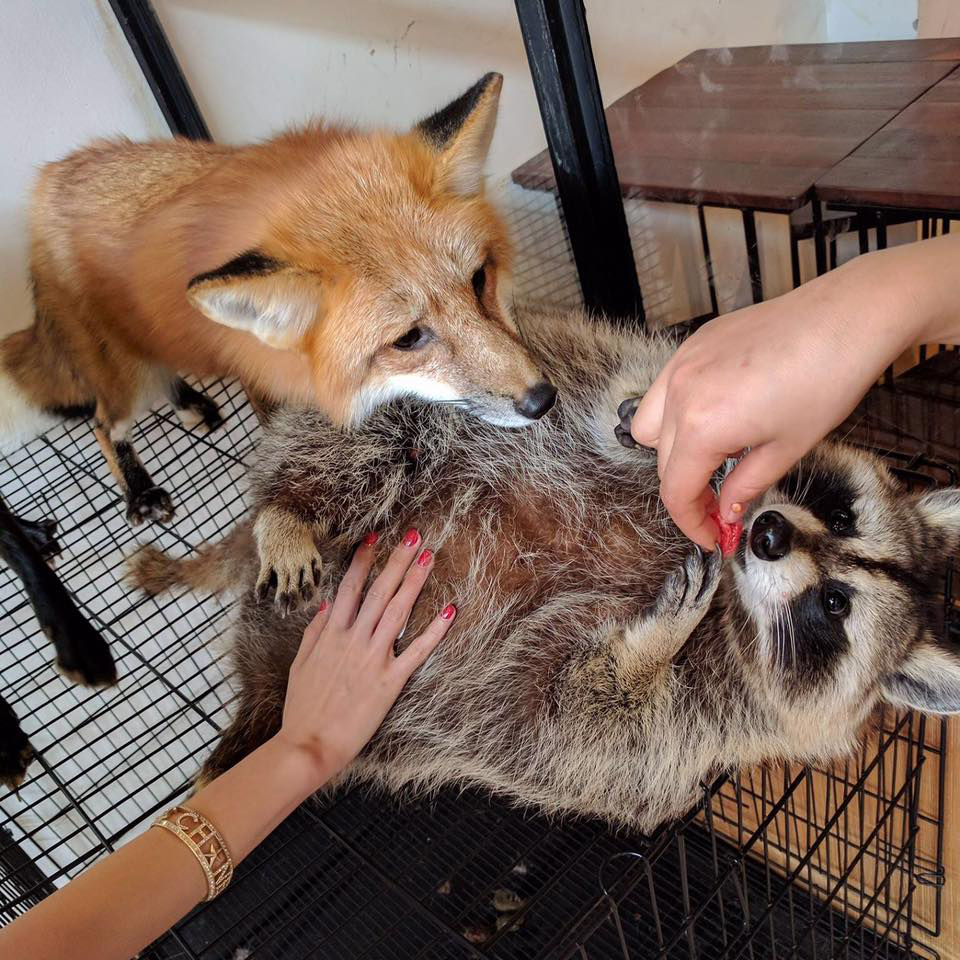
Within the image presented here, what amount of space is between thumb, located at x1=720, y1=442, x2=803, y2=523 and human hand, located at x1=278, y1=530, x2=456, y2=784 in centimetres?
63

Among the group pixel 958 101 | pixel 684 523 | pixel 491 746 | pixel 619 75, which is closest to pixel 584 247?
pixel 619 75

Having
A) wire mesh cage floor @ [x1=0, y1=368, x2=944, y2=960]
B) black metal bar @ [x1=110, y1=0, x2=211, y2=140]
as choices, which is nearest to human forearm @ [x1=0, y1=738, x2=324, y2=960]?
wire mesh cage floor @ [x1=0, y1=368, x2=944, y2=960]

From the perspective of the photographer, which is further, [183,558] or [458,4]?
[183,558]

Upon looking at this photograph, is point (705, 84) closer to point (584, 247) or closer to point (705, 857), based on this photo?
point (584, 247)

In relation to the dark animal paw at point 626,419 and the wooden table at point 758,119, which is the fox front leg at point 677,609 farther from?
the wooden table at point 758,119

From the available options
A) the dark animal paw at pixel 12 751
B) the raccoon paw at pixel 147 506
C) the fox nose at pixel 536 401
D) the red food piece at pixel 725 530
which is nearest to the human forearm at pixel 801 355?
the red food piece at pixel 725 530

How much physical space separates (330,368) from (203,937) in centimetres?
96

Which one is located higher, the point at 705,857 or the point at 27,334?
the point at 27,334

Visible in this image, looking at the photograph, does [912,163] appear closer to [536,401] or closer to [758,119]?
[758,119]

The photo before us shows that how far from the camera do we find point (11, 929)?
920 millimetres

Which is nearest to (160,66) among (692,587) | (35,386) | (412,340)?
(35,386)

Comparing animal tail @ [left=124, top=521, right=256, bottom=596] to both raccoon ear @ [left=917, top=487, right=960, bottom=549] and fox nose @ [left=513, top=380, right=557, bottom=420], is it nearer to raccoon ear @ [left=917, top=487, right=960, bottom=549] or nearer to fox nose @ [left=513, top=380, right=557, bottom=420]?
fox nose @ [left=513, top=380, right=557, bottom=420]

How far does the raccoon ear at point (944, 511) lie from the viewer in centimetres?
132

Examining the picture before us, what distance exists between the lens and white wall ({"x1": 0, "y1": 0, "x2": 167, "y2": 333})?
5.49ft
